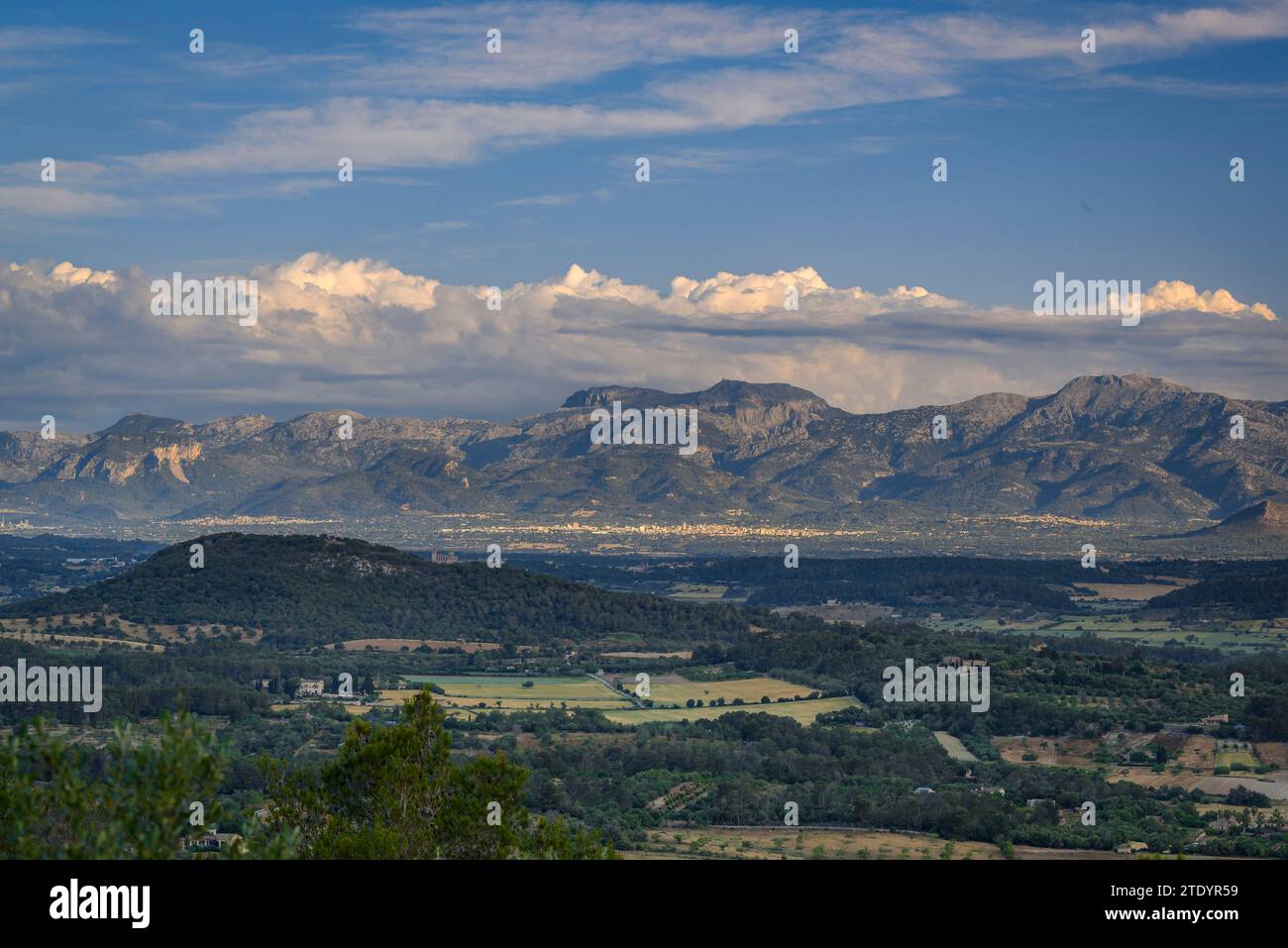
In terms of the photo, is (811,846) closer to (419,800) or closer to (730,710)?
(419,800)

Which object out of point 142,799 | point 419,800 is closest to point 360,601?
point 419,800

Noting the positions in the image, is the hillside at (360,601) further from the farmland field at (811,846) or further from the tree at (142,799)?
the tree at (142,799)

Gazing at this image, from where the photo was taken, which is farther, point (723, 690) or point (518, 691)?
point (723, 690)

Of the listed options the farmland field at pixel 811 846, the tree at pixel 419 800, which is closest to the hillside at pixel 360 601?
the farmland field at pixel 811 846

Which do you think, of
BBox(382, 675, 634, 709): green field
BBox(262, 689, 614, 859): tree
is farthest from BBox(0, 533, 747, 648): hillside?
BBox(262, 689, 614, 859): tree

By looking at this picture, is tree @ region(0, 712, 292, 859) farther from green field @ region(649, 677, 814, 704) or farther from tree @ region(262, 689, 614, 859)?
green field @ region(649, 677, 814, 704)

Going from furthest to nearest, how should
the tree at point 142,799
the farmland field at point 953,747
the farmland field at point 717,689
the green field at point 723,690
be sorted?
the farmland field at point 717,689
the green field at point 723,690
the farmland field at point 953,747
the tree at point 142,799
